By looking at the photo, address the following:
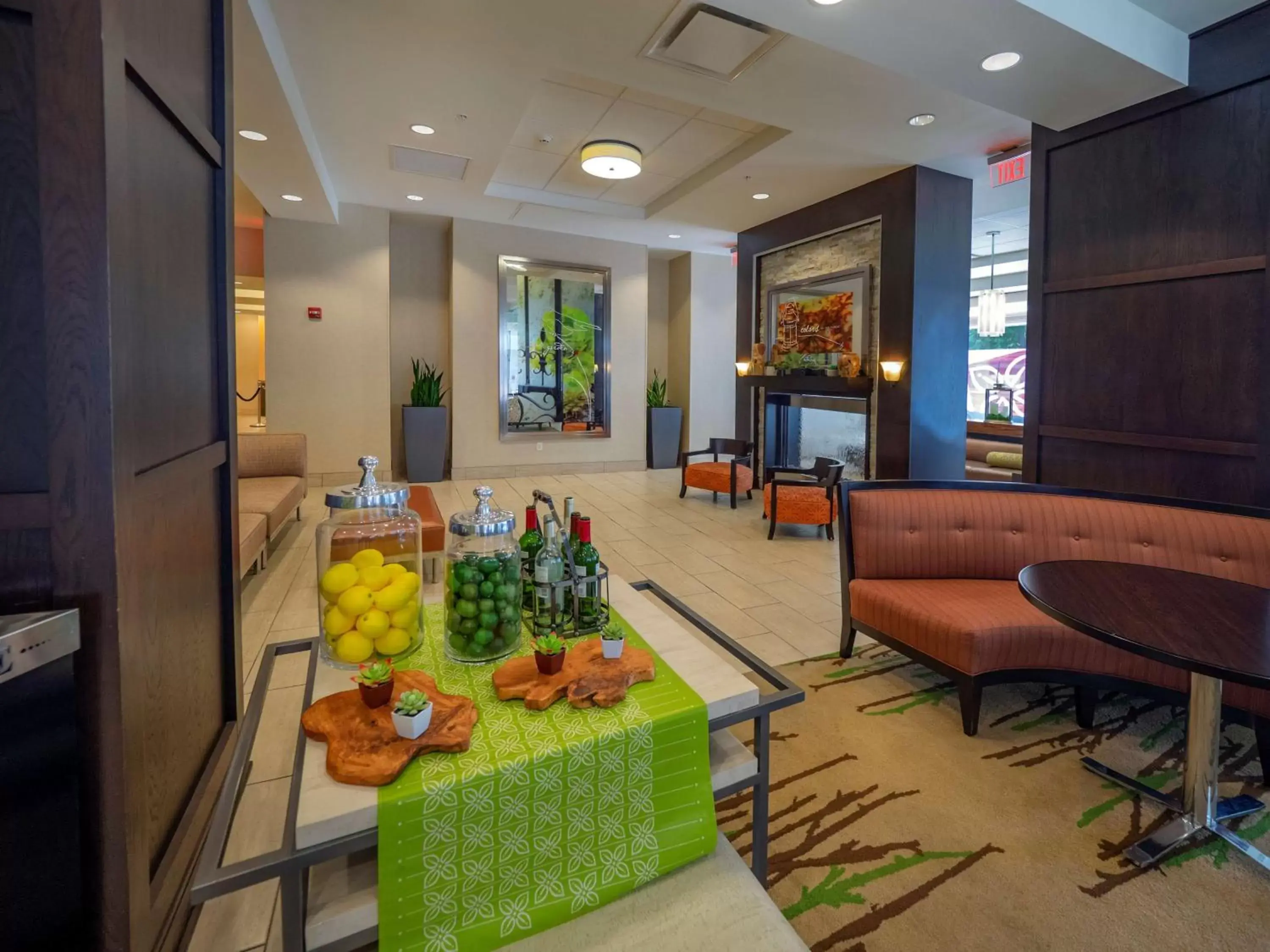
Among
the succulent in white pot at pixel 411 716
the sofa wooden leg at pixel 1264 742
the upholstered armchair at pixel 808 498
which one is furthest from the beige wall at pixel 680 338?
the succulent in white pot at pixel 411 716

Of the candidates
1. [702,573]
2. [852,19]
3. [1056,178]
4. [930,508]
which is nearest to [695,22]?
[852,19]

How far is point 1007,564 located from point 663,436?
22.1 feet

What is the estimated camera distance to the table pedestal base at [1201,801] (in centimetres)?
176

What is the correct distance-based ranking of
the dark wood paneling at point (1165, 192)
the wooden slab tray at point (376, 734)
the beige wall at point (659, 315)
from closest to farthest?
the wooden slab tray at point (376, 734) < the dark wood paneling at point (1165, 192) < the beige wall at point (659, 315)

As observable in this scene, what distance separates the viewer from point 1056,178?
379 centimetres

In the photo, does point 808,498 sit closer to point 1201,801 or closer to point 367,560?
point 1201,801

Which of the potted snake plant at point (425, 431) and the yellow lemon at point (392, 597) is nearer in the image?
the yellow lemon at point (392, 597)

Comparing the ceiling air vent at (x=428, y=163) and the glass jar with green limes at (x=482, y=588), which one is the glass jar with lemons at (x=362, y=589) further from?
the ceiling air vent at (x=428, y=163)

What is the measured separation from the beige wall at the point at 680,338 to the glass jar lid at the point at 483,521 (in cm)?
813

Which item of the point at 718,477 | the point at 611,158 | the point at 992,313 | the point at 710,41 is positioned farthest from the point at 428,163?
the point at 992,313

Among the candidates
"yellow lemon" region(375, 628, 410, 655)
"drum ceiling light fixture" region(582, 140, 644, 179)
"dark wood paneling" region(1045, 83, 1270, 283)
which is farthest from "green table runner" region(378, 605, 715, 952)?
"drum ceiling light fixture" region(582, 140, 644, 179)

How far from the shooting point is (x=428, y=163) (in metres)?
5.66

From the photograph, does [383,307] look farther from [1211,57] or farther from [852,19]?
[1211,57]

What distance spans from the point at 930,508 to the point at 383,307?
6713 mm
